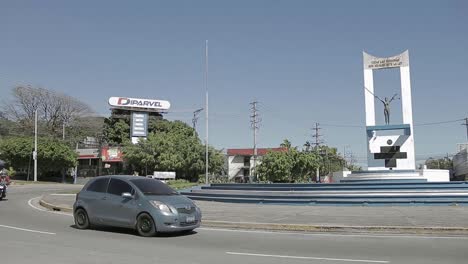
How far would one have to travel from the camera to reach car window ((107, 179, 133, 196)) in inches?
539

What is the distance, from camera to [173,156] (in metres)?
59.5

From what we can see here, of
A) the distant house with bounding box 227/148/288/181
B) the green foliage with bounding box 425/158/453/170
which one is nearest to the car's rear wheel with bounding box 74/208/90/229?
the distant house with bounding box 227/148/288/181

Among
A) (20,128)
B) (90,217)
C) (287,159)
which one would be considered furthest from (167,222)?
(20,128)

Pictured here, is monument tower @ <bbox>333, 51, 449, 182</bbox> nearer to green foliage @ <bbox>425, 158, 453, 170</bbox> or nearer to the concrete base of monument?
the concrete base of monument

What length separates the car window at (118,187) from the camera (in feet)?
44.9

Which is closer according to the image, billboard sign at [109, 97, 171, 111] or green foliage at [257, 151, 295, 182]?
green foliage at [257, 151, 295, 182]

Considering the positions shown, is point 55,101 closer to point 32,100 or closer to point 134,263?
point 32,100

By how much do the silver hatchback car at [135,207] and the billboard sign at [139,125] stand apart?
7057cm

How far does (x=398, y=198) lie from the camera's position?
2436 centimetres

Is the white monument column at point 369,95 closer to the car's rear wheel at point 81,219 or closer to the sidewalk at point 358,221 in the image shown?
the sidewalk at point 358,221

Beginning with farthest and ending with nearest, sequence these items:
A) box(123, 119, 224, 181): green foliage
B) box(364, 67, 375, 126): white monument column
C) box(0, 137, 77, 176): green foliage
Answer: box(0, 137, 77, 176): green foliage
box(123, 119, 224, 181): green foliage
box(364, 67, 375, 126): white monument column

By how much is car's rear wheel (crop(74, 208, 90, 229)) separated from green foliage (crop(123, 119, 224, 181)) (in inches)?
1752

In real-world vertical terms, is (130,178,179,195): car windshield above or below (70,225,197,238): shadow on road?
above

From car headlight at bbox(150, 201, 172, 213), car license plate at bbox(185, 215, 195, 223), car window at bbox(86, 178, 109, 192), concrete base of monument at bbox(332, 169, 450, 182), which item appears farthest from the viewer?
concrete base of monument at bbox(332, 169, 450, 182)
